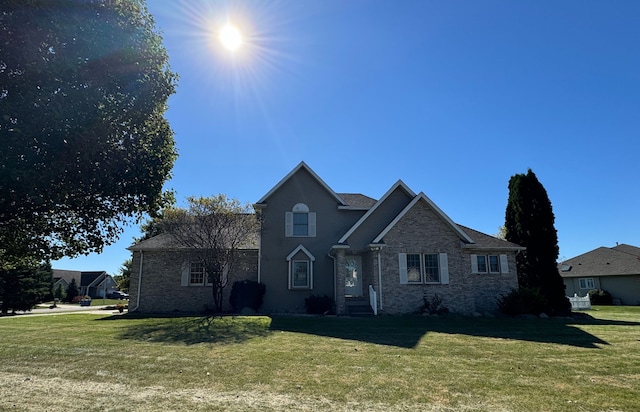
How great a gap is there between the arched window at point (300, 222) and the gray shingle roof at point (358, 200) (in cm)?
272

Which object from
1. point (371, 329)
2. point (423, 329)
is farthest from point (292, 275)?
point (423, 329)

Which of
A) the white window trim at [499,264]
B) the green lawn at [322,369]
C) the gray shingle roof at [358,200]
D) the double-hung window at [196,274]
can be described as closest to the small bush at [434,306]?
the white window trim at [499,264]

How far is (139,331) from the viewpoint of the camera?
532 inches

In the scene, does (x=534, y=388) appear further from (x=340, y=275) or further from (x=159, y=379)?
(x=340, y=275)

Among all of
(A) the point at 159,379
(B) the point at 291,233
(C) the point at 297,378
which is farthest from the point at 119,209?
(B) the point at 291,233

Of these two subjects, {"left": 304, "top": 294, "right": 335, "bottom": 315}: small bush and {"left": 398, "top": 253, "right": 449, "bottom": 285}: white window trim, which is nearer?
{"left": 398, "top": 253, "right": 449, "bottom": 285}: white window trim

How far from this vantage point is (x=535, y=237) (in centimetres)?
2170

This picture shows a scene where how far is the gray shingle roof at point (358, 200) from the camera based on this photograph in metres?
23.4

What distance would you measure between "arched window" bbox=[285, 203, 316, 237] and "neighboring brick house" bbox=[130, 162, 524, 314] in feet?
0.19

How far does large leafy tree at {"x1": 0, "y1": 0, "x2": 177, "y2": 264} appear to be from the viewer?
6.93m

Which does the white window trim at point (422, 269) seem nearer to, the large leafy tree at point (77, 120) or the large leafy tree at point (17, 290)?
the large leafy tree at point (77, 120)

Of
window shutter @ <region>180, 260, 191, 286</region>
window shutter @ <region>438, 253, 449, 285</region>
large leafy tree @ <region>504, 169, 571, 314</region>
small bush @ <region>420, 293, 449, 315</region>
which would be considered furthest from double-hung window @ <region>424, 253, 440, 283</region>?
window shutter @ <region>180, 260, 191, 286</region>

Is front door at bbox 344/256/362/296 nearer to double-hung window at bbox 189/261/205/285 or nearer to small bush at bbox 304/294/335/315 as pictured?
small bush at bbox 304/294/335/315

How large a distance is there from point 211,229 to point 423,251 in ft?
34.9
